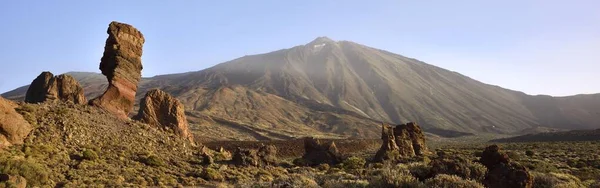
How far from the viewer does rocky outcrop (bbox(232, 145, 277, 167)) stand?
2788cm

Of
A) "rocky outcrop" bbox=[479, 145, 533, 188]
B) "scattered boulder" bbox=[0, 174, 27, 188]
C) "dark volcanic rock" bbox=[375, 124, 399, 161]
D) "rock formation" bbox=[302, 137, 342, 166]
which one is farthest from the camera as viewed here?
"dark volcanic rock" bbox=[375, 124, 399, 161]

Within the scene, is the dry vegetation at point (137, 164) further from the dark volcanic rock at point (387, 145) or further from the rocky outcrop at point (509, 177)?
the dark volcanic rock at point (387, 145)

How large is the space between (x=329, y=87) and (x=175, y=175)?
156 metres

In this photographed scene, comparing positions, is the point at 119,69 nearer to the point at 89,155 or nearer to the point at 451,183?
the point at 89,155

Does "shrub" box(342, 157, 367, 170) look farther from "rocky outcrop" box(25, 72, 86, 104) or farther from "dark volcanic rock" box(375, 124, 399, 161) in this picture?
"rocky outcrop" box(25, 72, 86, 104)

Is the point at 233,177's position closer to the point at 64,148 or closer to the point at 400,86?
the point at 64,148

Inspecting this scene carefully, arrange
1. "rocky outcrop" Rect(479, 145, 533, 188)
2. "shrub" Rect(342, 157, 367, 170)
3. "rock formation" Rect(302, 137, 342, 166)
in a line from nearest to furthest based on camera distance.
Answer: "rocky outcrop" Rect(479, 145, 533, 188), "shrub" Rect(342, 157, 367, 170), "rock formation" Rect(302, 137, 342, 166)

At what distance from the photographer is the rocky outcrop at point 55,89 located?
32031 millimetres

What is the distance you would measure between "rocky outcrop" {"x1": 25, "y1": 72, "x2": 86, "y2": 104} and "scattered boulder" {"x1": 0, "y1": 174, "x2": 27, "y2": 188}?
57.4 feet

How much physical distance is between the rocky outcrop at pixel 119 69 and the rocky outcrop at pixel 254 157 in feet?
25.1

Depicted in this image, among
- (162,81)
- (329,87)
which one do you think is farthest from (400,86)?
(162,81)

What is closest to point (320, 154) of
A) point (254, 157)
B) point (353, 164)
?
point (353, 164)

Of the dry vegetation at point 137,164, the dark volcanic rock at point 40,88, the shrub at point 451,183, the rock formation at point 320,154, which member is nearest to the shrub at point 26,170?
the dry vegetation at point 137,164

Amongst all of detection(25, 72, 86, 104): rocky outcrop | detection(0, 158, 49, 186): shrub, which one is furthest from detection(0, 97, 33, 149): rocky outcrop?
detection(25, 72, 86, 104): rocky outcrop
